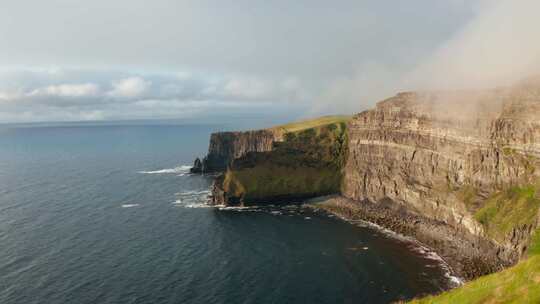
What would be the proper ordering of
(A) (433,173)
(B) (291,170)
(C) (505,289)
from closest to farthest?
(C) (505,289) → (A) (433,173) → (B) (291,170)

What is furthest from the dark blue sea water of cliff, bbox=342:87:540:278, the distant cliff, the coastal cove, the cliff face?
the cliff face

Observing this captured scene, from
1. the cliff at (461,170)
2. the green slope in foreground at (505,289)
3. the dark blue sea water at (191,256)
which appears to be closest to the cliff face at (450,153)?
the cliff at (461,170)

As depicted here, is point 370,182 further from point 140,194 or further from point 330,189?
point 140,194

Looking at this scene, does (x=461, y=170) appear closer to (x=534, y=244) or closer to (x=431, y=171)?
(x=431, y=171)

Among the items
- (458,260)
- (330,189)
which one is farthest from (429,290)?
(330,189)

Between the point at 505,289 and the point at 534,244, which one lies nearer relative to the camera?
the point at 505,289

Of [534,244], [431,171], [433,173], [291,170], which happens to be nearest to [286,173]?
[291,170]

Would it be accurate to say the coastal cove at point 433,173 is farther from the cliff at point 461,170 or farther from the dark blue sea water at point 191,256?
the dark blue sea water at point 191,256

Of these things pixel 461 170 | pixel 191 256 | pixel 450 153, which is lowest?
pixel 191 256
